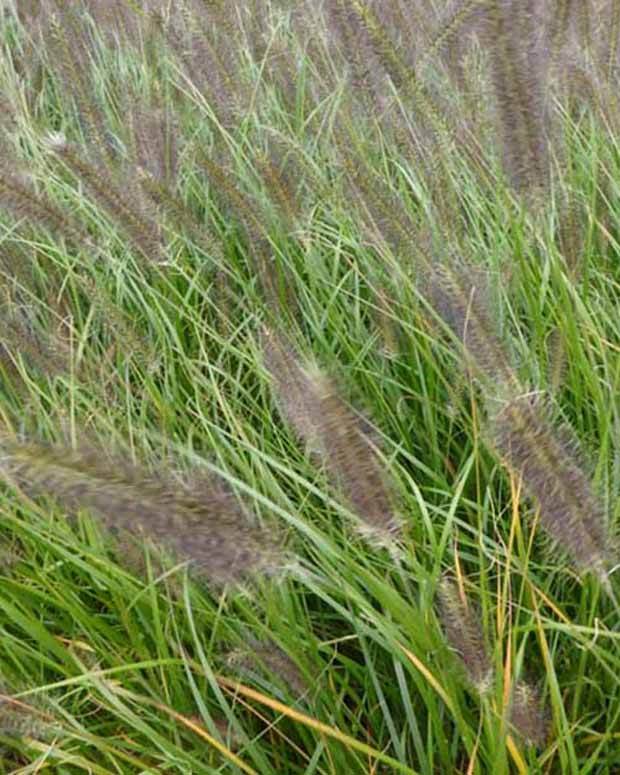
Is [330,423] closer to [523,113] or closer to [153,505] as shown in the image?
[153,505]

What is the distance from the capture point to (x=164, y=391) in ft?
5.40

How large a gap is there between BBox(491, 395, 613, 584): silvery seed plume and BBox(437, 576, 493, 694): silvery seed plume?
12 cm

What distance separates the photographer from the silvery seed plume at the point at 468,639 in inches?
40.3

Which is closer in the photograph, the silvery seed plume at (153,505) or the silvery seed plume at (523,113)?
the silvery seed plume at (153,505)

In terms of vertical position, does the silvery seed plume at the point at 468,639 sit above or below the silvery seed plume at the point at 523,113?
below

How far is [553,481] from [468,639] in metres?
0.18

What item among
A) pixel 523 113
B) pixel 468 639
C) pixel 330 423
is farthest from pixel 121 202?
pixel 468 639

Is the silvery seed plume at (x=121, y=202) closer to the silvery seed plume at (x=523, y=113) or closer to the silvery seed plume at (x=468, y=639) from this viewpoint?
the silvery seed plume at (x=523, y=113)

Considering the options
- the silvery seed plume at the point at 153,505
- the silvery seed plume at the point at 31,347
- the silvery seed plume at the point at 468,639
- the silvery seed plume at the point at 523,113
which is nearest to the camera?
the silvery seed plume at the point at 153,505

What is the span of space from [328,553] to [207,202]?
91 centimetres

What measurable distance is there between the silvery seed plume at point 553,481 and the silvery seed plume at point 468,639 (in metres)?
0.12

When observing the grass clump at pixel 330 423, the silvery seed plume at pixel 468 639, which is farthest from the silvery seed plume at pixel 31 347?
the silvery seed plume at pixel 468 639

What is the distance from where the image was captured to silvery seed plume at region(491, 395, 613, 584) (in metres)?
0.92

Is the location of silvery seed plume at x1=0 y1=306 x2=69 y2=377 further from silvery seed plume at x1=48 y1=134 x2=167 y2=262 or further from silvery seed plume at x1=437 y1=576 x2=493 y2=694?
silvery seed plume at x1=437 y1=576 x2=493 y2=694
